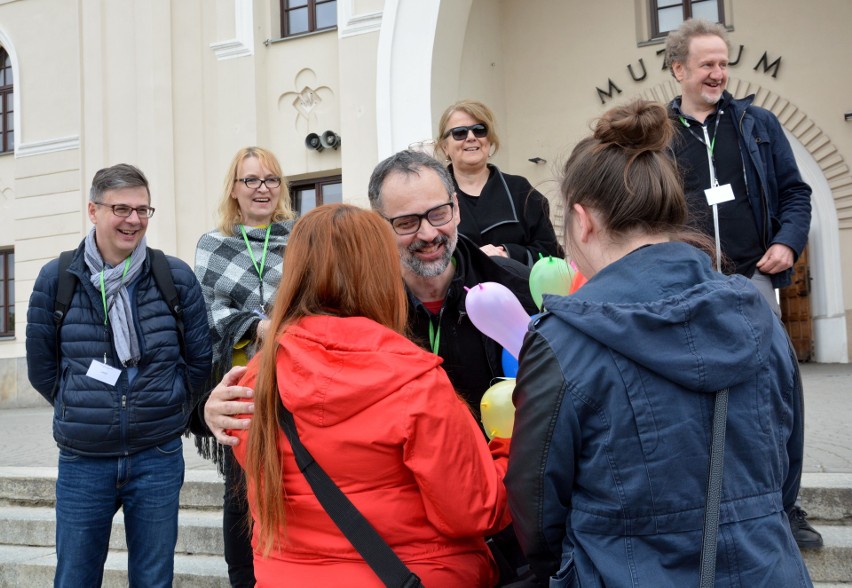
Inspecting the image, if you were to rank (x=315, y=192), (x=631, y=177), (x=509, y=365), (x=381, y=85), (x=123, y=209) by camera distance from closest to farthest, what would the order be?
(x=631, y=177) < (x=509, y=365) < (x=123, y=209) < (x=381, y=85) < (x=315, y=192)

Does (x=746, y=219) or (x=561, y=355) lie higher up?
(x=746, y=219)

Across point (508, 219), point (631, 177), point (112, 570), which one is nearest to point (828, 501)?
point (508, 219)

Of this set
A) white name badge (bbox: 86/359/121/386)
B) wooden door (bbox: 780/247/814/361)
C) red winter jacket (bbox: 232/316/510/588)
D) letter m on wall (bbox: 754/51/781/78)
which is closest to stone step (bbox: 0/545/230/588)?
white name badge (bbox: 86/359/121/386)

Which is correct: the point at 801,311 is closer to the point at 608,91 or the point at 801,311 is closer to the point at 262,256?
the point at 608,91

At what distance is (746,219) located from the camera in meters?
3.16

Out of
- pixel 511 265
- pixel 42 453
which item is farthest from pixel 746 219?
pixel 42 453

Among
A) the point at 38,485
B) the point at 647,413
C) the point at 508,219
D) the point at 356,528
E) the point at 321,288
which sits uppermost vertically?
the point at 508,219

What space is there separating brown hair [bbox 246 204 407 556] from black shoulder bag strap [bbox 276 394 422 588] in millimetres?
82

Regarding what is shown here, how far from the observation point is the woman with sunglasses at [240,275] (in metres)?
3.25

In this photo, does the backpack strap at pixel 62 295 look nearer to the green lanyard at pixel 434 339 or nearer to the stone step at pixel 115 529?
the green lanyard at pixel 434 339

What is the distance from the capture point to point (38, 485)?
5398 millimetres

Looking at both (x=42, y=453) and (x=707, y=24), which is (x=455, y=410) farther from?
(x=42, y=453)

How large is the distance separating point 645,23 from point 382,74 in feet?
11.9

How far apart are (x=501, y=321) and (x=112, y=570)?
332 cm
